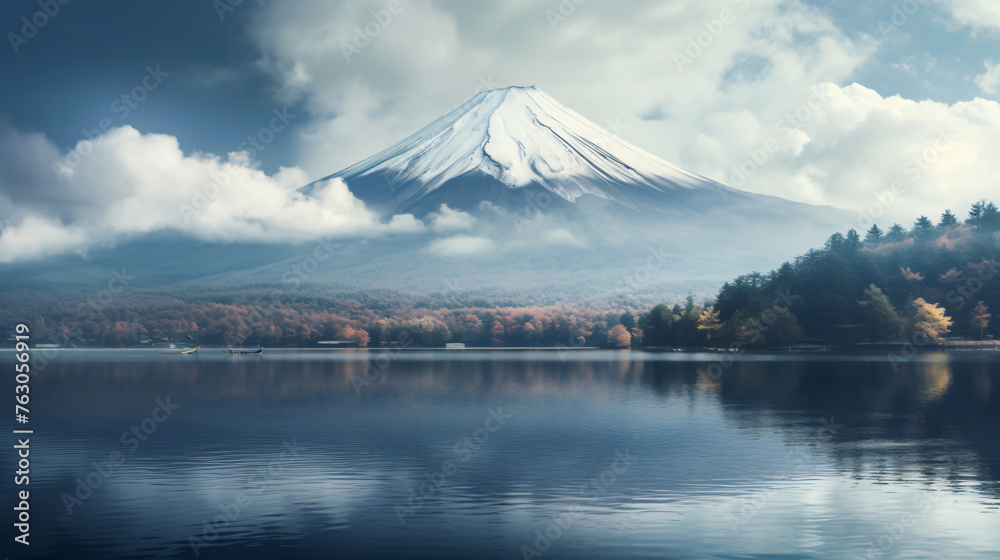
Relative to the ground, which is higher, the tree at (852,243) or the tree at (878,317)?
the tree at (852,243)

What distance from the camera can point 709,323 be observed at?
160500 millimetres

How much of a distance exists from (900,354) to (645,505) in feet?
410

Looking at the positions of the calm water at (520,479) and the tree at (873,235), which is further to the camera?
the tree at (873,235)

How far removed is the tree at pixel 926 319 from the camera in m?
137

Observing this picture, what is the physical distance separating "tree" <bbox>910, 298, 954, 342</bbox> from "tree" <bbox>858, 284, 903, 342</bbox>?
3000 mm

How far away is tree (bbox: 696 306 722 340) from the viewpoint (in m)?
158

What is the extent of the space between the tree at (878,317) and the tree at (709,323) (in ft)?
90.4

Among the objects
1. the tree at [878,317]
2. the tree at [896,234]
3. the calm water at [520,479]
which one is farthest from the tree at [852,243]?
the calm water at [520,479]

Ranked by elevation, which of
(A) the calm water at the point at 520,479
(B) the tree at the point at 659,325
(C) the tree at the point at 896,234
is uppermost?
(C) the tree at the point at 896,234

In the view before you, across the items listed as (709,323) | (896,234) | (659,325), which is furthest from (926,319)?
(659,325)

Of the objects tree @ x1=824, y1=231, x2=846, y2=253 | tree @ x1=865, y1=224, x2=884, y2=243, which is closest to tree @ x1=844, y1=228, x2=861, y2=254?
tree @ x1=824, y1=231, x2=846, y2=253

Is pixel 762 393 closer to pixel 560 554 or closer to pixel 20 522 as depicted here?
pixel 560 554

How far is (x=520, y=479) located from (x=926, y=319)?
13106 cm

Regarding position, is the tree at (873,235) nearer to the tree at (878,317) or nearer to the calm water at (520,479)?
the tree at (878,317)
